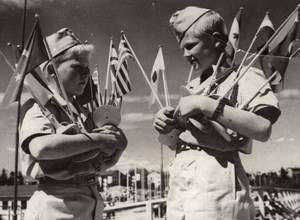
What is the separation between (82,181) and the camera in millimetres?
1646

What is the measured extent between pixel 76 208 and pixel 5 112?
2.41ft

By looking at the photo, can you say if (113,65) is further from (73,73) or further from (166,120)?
(166,120)

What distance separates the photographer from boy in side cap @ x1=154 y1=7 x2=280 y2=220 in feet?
4.23

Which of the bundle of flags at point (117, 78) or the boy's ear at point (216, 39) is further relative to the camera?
the bundle of flags at point (117, 78)

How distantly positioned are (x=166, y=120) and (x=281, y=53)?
443 mm

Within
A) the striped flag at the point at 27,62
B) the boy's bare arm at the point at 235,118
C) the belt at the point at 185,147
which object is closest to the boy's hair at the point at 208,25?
the boy's bare arm at the point at 235,118

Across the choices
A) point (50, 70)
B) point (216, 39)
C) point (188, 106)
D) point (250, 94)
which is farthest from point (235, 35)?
point (50, 70)

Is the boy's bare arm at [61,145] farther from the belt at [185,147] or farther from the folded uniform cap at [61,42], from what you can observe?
the folded uniform cap at [61,42]

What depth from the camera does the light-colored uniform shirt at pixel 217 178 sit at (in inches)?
51.1

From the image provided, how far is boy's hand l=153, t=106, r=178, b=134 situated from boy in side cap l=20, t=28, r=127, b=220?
268mm

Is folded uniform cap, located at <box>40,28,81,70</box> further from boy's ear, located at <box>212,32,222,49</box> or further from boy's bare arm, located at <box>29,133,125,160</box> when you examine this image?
boy's ear, located at <box>212,32,222,49</box>

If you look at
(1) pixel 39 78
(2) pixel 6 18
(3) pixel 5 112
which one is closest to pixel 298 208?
(1) pixel 39 78

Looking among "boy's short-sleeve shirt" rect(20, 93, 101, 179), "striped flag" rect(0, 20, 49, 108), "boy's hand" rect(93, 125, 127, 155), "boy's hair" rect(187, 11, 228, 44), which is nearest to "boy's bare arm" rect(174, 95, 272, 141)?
"boy's hair" rect(187, 11, 228, 44)

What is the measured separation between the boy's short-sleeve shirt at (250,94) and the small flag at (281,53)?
0.04 metres
